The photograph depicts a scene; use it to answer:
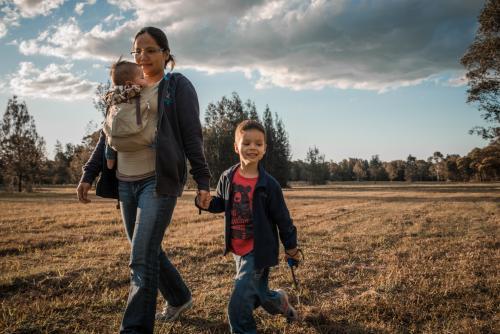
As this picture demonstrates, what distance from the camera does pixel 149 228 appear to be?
9.56 feet

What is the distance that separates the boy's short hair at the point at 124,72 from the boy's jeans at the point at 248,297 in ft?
6.32

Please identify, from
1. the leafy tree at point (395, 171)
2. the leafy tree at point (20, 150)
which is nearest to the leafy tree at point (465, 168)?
the leafy tree at point (395, 171)

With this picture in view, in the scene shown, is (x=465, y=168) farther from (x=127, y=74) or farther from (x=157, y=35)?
(x=127, y=74)

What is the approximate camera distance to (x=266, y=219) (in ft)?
10.8

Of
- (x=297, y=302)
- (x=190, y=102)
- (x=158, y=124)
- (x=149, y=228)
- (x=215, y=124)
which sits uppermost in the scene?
(x=215, y=124)

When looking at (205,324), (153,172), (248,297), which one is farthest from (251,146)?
(205,324)

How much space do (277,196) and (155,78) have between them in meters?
1.65

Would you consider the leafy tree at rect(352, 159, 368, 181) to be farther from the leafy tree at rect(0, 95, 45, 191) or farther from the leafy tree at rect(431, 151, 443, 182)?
the leafy tree at rect(0, 95, 45, 191)

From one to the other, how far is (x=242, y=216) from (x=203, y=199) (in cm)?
43

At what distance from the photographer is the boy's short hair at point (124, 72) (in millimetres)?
3174

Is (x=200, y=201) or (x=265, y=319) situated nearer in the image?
(x=200, y=201)

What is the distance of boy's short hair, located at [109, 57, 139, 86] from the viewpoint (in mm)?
3174

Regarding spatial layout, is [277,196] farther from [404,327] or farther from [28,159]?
[28,159]

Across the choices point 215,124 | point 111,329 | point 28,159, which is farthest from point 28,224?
point 215,124
